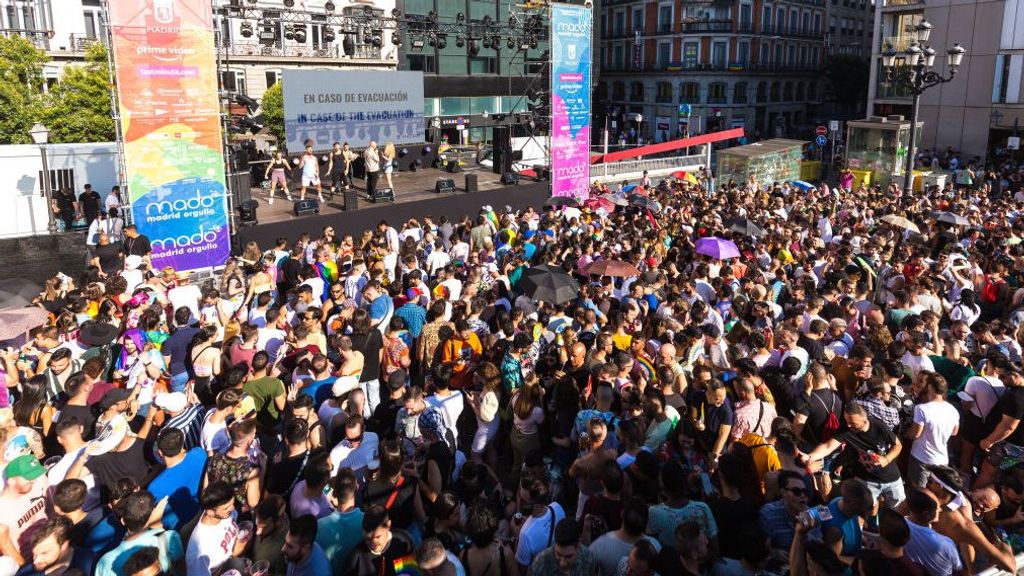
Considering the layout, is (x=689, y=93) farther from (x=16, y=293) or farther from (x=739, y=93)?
(x=16, y=293)

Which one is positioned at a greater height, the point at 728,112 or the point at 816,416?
the point at 728,112

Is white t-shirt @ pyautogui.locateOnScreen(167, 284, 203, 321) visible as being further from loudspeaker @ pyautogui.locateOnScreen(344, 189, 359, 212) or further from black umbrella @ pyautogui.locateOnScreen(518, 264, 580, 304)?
loudspeaker @ pyautogui.locateOnScreen(344, 189, 359, 212)

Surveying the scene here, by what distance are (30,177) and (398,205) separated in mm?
7653

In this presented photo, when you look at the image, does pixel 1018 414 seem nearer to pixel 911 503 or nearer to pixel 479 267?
pixel 911 503

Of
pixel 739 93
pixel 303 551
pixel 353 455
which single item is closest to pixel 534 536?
pixel 303 551

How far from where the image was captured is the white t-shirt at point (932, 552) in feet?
12.4

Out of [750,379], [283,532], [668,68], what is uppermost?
[668,68]

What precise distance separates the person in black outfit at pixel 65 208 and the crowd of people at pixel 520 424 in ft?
22.1

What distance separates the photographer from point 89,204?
14.8 m

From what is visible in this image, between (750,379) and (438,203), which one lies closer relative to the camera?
(750,379)

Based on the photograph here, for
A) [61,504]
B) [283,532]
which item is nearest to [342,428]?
[283,532]

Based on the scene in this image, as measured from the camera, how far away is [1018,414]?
17.9ft

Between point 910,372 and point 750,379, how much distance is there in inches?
68.0

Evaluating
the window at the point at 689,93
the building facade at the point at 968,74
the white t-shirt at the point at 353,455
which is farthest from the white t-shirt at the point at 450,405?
the window at the point at 689,93
